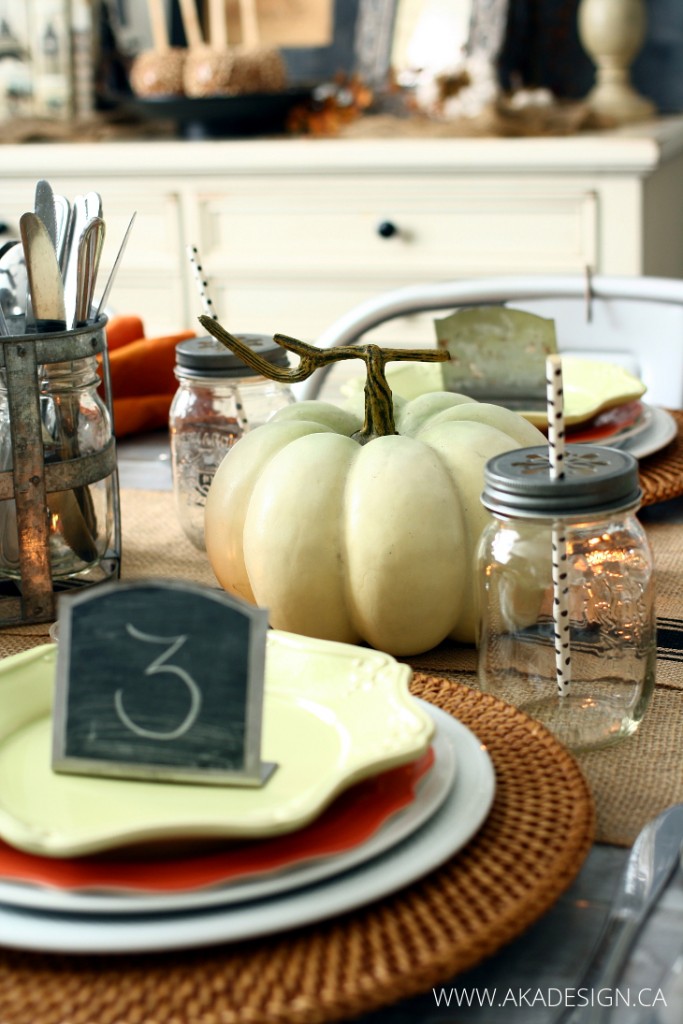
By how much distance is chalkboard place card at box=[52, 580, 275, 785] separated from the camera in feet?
1.46

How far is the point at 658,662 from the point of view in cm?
69

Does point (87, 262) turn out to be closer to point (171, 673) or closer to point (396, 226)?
point (171, 673)

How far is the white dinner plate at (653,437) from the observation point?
37.6 inches

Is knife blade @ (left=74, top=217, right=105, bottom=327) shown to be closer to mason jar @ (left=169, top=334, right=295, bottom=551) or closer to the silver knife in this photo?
mason jar @ (left=169, top=334, right=295, bottom=551)

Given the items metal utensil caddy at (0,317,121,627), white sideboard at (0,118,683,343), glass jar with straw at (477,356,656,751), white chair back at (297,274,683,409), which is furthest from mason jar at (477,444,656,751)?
white sideboard at (0,118,683,343)

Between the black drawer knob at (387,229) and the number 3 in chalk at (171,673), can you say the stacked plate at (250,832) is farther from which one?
the black drawer knob at (387,229)

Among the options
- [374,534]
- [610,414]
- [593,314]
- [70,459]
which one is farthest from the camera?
[593,314]

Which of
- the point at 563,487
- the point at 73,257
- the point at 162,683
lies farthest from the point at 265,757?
the point at 73,257

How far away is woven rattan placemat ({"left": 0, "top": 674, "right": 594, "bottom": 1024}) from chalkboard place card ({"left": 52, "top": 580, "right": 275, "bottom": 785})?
0.08m

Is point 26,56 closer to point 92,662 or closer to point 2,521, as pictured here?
point 2,521

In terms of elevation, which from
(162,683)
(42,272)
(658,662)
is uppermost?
(42,272)

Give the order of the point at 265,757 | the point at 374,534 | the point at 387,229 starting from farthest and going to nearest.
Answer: the point at 387,229 < the point at 374,534 < the point at 265,757

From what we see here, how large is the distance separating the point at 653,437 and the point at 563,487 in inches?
18.7

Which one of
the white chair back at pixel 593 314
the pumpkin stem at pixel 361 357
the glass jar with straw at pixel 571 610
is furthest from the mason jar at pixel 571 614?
the white chair back at pixel 593 314
